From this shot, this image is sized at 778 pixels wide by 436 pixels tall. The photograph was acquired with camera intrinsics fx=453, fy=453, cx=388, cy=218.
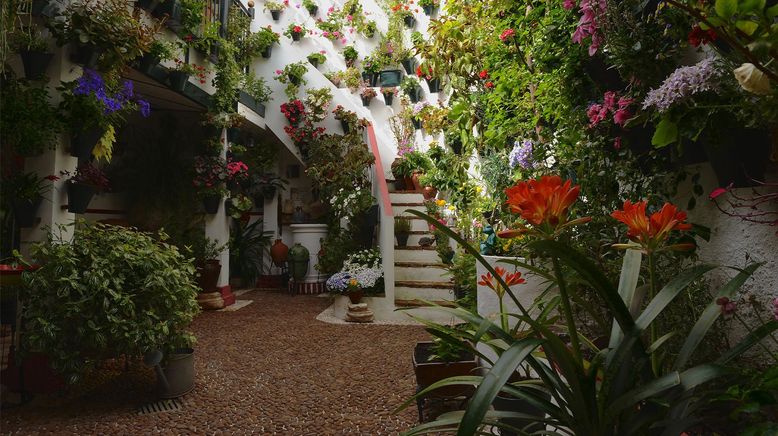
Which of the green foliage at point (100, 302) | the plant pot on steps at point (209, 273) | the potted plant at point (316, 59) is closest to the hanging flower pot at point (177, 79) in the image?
A: the plant pot on steps at point (209, 273)

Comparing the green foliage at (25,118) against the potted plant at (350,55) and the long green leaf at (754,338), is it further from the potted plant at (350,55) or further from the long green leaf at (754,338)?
the potted plant at (350,55)

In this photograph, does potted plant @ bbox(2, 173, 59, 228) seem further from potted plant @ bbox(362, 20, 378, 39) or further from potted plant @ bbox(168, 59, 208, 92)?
potted plant @ bbox(362, 20, 378, 39)

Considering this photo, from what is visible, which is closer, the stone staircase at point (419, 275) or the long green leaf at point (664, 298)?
the long green leaf at point (664, 298)

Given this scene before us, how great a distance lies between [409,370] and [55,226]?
8.93ft

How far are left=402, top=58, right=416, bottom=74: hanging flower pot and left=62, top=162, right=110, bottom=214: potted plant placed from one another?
204 inches

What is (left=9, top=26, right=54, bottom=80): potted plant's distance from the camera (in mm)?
3064

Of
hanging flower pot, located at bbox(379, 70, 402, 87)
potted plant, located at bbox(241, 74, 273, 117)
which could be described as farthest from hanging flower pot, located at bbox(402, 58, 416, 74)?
potted plant, located at bbox(241, 74, 273, 117)

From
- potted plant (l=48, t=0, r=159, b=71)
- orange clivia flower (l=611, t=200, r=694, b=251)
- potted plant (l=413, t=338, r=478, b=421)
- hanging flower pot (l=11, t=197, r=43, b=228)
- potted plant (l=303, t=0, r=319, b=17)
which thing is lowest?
potted plant (l=413, t=338, r=478, b=421)

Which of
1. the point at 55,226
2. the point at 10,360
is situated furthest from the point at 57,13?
the point at 10,360

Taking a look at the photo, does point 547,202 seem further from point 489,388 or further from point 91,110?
point 91,110

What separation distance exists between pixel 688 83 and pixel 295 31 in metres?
7.30

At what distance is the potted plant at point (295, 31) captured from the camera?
7613mm

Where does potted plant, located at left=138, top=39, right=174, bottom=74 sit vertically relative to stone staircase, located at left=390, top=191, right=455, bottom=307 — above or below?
above

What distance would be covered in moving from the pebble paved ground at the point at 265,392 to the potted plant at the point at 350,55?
16.4 feet
